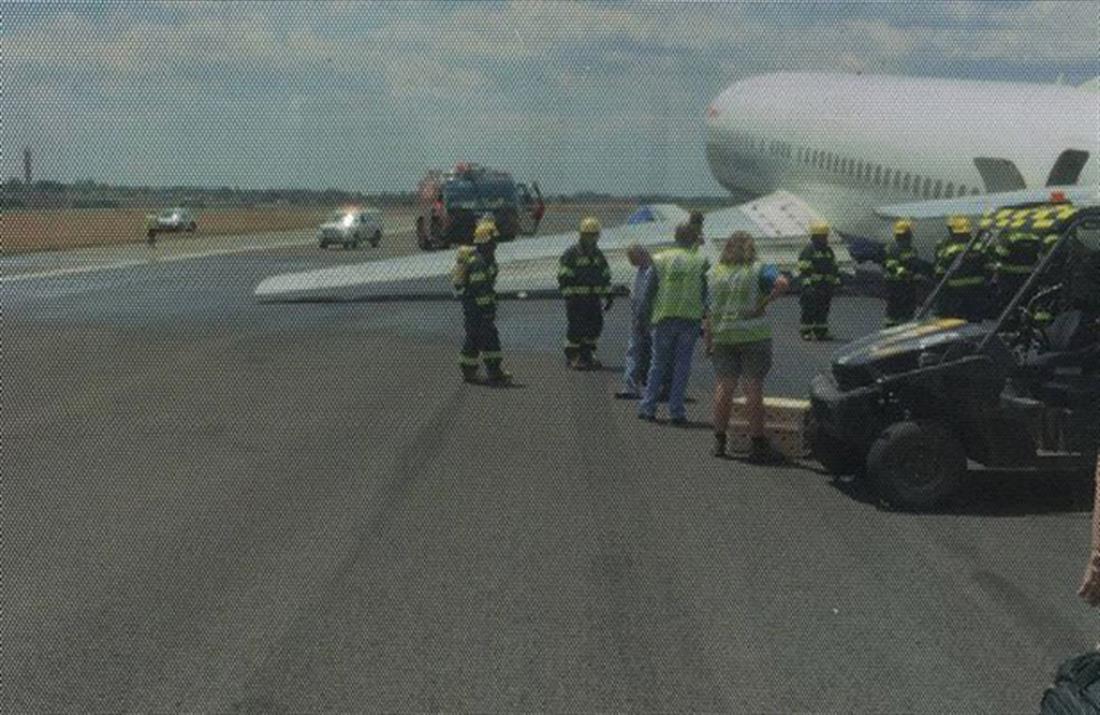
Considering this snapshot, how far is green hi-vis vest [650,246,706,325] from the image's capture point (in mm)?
12320

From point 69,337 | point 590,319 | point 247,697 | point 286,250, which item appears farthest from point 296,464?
point 286,250

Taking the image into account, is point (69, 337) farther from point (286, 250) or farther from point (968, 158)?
point (286, 250)

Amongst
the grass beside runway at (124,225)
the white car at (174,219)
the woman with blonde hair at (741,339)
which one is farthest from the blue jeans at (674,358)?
the white car at (174,219)

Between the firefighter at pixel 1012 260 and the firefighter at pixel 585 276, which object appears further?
the firefighter at pixel 585 276

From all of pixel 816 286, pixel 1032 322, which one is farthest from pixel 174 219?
pixel 1032 322

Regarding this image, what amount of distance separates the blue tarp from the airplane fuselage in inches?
120

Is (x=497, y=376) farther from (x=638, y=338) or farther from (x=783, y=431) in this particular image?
(x=783, y=431)

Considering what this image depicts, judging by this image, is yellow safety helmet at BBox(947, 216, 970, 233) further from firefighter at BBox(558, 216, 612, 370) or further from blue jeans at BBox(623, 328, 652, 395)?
blue jeans at BBox(623, 328, 652, 395)

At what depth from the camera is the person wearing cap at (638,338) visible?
542 inches

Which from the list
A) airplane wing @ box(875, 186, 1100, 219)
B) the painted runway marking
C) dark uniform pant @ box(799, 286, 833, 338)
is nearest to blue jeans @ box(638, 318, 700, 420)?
airplane wing @ box(875, 186, 1100, 219)

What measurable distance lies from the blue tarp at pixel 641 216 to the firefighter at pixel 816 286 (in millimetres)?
11589

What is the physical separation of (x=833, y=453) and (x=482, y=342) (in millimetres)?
5771

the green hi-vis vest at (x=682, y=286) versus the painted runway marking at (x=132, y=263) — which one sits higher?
the green hi-vis vest at (x=682, y=286)

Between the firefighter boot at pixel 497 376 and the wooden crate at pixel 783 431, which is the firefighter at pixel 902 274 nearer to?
the firefighter boot at pixel 497 376
